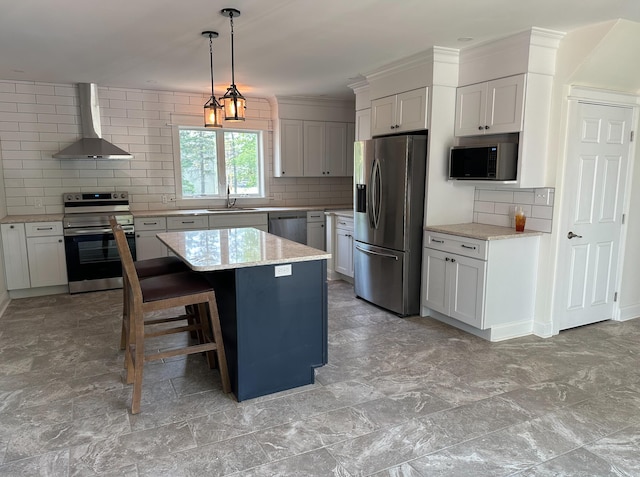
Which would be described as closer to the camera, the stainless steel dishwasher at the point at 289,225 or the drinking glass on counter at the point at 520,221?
the drinking glass on counter at the point at 520,221

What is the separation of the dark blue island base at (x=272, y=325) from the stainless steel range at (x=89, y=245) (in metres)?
2.79

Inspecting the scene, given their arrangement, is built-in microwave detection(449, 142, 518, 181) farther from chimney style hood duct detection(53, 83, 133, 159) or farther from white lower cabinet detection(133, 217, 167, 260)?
chimney style hood duct detection(53, 83, 133, 159)

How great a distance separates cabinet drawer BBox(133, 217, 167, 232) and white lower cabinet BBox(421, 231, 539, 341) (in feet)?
10.5

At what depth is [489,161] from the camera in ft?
11.7

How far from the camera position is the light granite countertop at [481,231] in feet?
11.5

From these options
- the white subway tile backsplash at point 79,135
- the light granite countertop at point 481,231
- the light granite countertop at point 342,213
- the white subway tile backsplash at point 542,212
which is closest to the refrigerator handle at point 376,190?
the light granite countertop at point 481,231

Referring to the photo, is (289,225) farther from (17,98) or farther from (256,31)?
(17,98)

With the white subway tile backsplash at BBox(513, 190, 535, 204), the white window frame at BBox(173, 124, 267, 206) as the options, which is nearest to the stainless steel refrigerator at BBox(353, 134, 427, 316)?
Answer: the white subway tile backsplash at BBox(513, 190, 535, 204)

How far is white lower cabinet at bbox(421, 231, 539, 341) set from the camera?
3521 mm

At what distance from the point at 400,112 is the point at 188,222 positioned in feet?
9.23

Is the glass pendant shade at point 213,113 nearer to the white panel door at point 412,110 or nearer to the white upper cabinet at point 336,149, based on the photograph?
the white panel door at point 412,110

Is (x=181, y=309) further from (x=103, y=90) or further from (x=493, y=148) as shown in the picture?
(x=493, y=148)

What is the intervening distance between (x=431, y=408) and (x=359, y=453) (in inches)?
24.3

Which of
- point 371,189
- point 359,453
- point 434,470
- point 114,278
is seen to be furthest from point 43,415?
point 371,189
